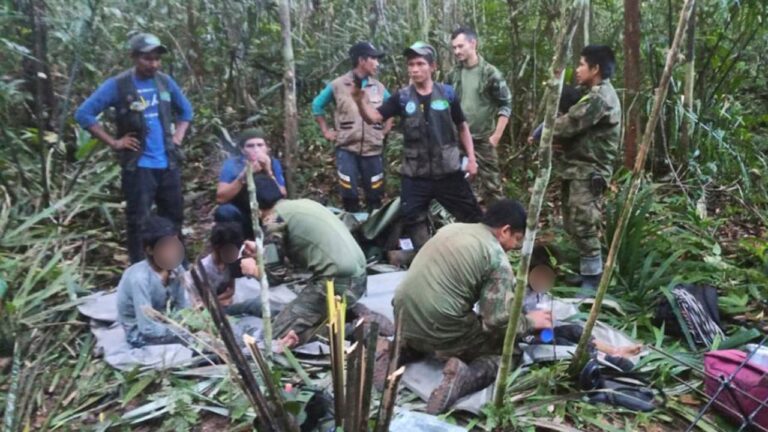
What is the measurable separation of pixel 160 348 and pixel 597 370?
245 cm

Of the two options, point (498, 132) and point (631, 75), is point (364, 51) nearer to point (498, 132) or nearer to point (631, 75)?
point (498, 132)

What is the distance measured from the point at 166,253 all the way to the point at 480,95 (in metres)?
3.22

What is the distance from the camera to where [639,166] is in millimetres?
3125

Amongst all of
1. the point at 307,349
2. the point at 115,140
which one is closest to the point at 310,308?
the point at 307,349

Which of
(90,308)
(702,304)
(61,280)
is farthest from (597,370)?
(61,280)

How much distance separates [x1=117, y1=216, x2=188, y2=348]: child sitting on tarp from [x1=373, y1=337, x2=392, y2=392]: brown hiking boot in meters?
1.20

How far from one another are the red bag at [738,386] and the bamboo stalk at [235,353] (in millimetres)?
2138

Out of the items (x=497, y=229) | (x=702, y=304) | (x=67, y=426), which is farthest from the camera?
(x=702, y=304)

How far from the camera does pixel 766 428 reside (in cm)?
336

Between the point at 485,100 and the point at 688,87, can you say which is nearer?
the point at 485,100

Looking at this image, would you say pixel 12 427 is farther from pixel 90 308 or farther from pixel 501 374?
pixel 501 374

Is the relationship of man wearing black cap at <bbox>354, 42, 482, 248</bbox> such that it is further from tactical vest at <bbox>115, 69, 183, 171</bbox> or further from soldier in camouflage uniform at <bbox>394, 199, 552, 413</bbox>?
soldier in camouflage uniform at <bbox>394, 199, 552, 413</bbox>

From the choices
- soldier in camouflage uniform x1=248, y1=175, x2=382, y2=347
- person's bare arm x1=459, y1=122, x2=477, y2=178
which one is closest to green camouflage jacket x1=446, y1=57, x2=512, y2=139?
person's bare arm x1=459, y1=122, x2=477, y2=178

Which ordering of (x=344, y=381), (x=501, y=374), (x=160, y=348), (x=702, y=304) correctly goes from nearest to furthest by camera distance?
(x=344, y=381), (x=501, y=374), (x=160, y=348), (x=702, y=304)
